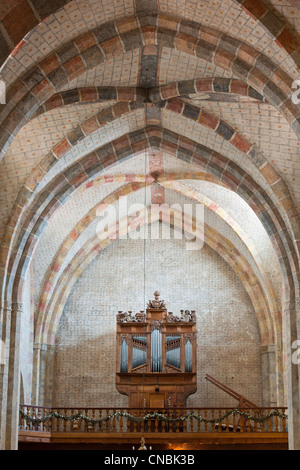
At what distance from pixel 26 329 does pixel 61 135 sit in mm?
6670

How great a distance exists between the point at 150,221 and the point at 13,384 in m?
8.88

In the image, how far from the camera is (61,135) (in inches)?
593

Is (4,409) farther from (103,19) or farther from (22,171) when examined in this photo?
(103,19)

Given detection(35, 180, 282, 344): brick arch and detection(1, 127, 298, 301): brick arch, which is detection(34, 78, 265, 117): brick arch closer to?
detection(1, 127, 298, 301): brick arch

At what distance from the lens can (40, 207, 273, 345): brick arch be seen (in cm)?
2078

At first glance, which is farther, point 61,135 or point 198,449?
point 198,449

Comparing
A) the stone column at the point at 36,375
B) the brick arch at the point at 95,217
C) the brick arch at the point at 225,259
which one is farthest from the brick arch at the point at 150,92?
the stone column at the point at 36,375

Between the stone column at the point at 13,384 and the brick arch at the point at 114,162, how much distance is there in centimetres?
54

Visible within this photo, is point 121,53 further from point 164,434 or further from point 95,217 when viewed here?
point 164,434

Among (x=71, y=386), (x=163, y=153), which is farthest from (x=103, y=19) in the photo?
(x=71, y=386)

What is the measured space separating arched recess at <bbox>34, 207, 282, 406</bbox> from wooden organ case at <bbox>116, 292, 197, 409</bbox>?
219cm

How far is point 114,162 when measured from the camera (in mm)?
16500

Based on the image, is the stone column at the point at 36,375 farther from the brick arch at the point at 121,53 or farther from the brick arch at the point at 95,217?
the brick arch at the point at 121,53

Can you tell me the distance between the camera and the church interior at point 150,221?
1203 cm
